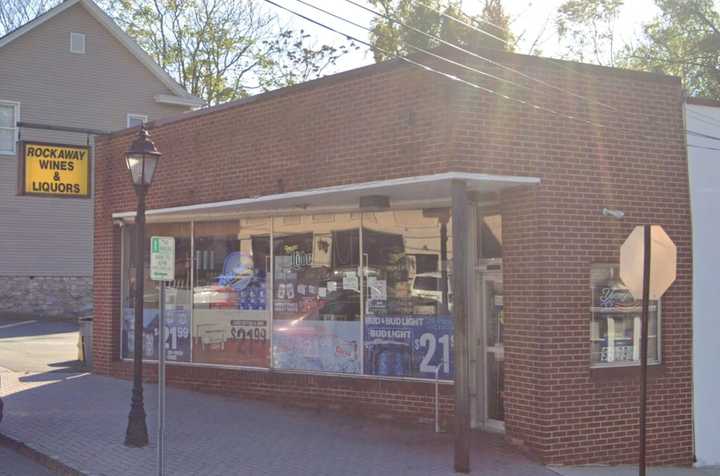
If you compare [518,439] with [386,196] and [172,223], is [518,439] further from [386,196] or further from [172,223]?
[172,223]

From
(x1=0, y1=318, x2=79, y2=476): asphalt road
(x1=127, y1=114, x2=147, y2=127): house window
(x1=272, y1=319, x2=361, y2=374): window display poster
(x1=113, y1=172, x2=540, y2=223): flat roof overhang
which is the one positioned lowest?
(x1=0, y1=318, x2=79, y2=476): asphalt road

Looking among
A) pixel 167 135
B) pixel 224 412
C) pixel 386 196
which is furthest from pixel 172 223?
pixel 386 196

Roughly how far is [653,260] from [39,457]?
23.6ft

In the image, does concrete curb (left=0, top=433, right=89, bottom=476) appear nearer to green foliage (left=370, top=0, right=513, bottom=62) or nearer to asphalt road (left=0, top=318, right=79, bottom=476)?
asphalt road (left=0, top=318, right=79, bottom=476)

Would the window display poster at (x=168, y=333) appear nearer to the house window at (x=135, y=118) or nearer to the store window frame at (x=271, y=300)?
the store window frame at (x=271, y=300)

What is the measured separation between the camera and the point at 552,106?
10398 mm

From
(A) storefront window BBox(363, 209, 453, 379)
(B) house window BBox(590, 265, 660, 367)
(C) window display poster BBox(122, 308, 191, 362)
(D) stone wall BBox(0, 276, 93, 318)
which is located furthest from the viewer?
(D) stone wall BBox(0, 276, 93, 318)

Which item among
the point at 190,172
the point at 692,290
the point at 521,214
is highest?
the point at 190,172

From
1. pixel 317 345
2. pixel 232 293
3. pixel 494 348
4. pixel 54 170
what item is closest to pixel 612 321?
pixel 494 348

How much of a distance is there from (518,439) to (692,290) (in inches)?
127

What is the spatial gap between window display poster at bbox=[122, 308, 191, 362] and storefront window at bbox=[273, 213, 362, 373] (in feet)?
6.91

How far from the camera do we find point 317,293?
1298 cm

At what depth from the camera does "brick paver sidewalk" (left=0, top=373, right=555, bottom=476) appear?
931 cm

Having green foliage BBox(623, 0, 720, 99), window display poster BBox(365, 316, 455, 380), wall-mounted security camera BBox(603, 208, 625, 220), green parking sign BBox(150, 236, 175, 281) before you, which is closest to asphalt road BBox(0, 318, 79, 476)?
green parking sign BBox(150, 236, 175, 281)
